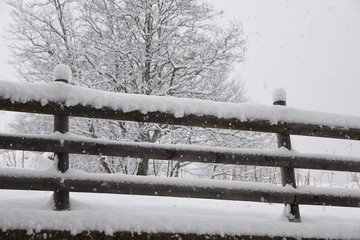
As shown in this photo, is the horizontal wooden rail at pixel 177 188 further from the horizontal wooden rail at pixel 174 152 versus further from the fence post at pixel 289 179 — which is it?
the horizontal wooden rail at pixel 174 152

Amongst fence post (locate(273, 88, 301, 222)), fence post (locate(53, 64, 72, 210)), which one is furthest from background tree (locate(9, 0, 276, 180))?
fence post (locate(53, 64, 72, 210))

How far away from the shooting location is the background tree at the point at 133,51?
9.08 m

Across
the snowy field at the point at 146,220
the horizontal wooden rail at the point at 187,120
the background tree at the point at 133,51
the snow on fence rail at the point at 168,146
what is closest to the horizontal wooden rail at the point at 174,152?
the snow on fence rail at the point at 168,146

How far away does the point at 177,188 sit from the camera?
2.49 metres

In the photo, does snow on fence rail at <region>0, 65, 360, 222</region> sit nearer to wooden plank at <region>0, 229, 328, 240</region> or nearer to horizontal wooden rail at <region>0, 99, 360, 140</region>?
horizontal wooden rail at <region>0, 99, 360, 140</region>

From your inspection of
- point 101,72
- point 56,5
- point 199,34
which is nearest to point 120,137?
point 101,72

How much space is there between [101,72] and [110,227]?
7.64 m

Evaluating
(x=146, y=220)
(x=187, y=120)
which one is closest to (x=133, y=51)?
(x=187, y=120)

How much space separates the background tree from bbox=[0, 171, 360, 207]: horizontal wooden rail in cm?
610

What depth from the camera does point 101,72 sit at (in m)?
9.12

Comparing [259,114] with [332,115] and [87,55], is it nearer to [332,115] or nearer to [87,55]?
[332,115]

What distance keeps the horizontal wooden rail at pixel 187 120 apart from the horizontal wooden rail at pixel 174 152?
0.67 ft

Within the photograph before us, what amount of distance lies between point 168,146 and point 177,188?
370mm

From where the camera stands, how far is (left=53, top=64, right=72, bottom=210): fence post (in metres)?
2.28
